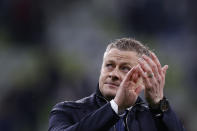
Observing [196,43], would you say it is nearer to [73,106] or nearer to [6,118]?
[6,118]

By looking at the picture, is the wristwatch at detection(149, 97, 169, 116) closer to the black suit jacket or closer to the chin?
the black suit jacket

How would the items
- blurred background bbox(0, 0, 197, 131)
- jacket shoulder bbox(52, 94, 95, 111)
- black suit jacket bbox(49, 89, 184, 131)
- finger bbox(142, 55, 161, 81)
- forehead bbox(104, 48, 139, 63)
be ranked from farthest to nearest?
blurred background bbox(0, 0, 197, 131) → forehead bbox(104, 48, 139, 63) → jacket shoulder bbox(52, 94, 95, 111) → finger bbox(142, 55, 161, 81) → black suit jacket bbox(49, 89, 184, 131)

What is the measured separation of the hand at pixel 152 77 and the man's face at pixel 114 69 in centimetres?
38

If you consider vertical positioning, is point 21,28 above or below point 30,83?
above

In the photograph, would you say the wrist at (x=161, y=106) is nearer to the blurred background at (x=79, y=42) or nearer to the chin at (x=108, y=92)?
the chin at (x=108, y=92)

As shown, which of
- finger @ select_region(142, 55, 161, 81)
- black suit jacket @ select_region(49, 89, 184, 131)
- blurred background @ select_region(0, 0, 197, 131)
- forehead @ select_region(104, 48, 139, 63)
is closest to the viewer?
black suit jacket @ select_region(49, 89, 184, 131)

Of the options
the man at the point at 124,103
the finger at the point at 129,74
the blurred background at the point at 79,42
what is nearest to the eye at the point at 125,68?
the man at the point at 124,103

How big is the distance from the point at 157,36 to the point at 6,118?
3538 millimetres

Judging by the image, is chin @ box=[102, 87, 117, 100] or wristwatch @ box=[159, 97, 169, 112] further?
chin @ box=[102, 87, 117, 100]

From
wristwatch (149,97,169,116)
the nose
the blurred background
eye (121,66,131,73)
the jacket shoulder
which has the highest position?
eye (121,66,131,73)

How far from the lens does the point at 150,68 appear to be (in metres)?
3.30

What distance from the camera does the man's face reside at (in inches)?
146

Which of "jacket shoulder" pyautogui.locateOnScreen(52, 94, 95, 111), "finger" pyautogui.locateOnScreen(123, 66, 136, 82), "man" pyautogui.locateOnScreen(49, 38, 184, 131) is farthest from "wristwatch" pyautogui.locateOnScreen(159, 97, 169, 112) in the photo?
"jacket shoulder" pyautogui.locateOnScreen(52, 94, 95, 111)

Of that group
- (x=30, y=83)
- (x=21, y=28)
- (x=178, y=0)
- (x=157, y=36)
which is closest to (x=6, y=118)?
(x=30, y=83)
